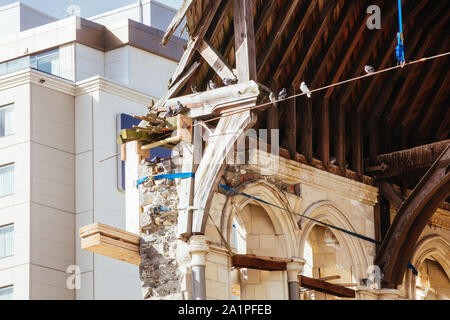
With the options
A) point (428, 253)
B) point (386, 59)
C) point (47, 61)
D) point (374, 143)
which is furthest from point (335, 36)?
point (47, 61)

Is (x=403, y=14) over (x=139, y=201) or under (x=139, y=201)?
over

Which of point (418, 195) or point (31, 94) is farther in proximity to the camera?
point (31, 94)

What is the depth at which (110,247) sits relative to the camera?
16422 mm

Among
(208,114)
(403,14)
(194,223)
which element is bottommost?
(194,223)

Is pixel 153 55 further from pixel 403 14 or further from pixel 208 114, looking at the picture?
pixel 208 114

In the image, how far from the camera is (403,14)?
19641 mm

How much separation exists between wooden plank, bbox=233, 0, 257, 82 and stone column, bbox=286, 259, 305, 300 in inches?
108

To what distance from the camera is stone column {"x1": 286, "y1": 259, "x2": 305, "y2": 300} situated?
58.2ft

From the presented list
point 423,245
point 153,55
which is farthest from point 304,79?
point 153,55

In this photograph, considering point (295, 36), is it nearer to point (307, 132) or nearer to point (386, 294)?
point (307, 132)

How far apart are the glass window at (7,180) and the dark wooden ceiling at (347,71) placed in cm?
1506

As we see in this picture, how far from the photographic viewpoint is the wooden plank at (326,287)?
1816 cm

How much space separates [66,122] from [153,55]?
403 centimetres

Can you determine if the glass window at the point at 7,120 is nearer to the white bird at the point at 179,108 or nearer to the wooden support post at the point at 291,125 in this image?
the wooden support post at the point at 291,125
